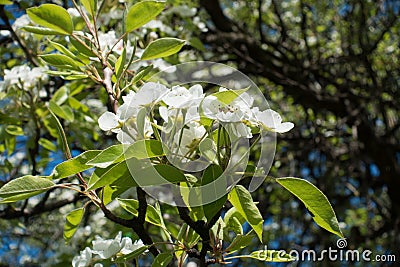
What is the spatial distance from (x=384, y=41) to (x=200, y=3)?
136 cm

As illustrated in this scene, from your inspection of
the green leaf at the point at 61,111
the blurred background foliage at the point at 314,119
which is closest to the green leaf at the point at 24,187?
the green leaf at the point at 61,111

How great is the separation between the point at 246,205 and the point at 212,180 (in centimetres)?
6

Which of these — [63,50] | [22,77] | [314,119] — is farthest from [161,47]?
[314,119]

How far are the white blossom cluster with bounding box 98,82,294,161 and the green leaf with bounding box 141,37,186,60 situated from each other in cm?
23

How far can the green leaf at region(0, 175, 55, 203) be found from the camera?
2.53 ft

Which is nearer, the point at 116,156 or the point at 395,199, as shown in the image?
the point at 116,156

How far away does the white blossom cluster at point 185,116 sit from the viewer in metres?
0.70

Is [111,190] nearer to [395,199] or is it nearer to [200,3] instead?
[200,3]

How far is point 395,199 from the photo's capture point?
311 cm

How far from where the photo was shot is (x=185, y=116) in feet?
2.38

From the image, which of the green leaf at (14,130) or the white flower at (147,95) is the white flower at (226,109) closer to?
the white flower at (147,95)

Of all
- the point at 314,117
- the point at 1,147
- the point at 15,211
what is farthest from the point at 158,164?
the point at 314,117

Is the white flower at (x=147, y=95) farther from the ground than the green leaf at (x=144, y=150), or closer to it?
farther from the ground

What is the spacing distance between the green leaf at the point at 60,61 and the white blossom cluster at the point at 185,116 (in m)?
0.24
